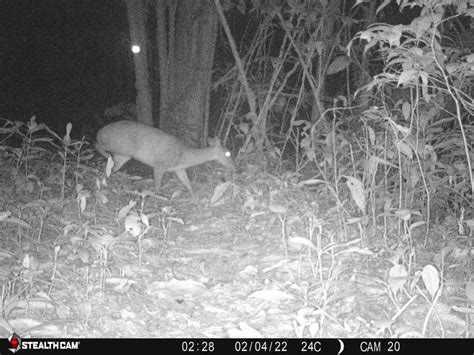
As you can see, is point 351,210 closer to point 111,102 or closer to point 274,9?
point 274,9

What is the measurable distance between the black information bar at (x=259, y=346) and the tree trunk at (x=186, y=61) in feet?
19.7

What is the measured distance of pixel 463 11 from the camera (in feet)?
12.7

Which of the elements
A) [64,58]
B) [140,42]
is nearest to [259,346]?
[140,42]

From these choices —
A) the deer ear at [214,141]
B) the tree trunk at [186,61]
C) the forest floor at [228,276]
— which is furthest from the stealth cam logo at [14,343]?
the tree trunk at [186,61]

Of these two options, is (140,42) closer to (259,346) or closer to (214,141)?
(214,141)

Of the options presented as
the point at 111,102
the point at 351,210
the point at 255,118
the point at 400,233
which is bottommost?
the point at 400,233

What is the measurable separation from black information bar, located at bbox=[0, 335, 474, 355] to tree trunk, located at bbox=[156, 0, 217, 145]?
6.00 m

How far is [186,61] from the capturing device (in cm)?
879

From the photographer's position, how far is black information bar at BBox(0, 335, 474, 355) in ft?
9.76

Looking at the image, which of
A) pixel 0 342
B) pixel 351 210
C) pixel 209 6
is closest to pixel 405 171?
pixel 351 210

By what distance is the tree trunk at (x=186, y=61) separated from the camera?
8.70 meters

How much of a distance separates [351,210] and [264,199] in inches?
40.2

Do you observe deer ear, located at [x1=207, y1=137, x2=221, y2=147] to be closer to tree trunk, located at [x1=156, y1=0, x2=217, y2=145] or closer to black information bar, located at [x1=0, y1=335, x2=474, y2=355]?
tree trunk, located at [x1=156, y1=0, x2=217, y2=145]

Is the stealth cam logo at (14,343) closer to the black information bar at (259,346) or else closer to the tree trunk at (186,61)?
the black information bar at (259,346)
